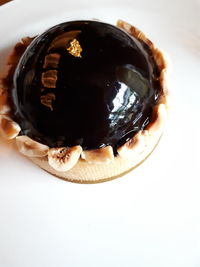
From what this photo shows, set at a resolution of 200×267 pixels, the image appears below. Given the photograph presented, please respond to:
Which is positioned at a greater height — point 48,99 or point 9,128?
point 48,99

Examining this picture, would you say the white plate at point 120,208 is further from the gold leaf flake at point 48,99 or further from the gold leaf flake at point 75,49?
the gold leaf flake at point 75,49

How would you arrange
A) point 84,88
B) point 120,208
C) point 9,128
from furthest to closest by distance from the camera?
point 120,208 < point 9,128 < point 84,88

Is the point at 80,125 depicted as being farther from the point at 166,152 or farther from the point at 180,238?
the point at 180,238

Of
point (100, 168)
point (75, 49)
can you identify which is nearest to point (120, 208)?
point (100, 168)

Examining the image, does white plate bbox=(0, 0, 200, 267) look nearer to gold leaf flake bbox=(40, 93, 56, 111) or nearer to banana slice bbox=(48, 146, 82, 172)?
banana slice bbox=(48, 146, 82, 172)

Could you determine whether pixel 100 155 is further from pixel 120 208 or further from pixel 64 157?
pixel 120 208

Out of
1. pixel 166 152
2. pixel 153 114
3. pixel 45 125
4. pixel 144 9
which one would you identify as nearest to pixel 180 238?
pixel 166 152

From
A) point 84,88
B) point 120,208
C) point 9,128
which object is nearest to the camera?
point 84,88

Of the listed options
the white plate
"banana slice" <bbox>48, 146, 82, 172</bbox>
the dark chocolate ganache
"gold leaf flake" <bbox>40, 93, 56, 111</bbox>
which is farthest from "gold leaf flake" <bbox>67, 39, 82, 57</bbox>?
the white plate
